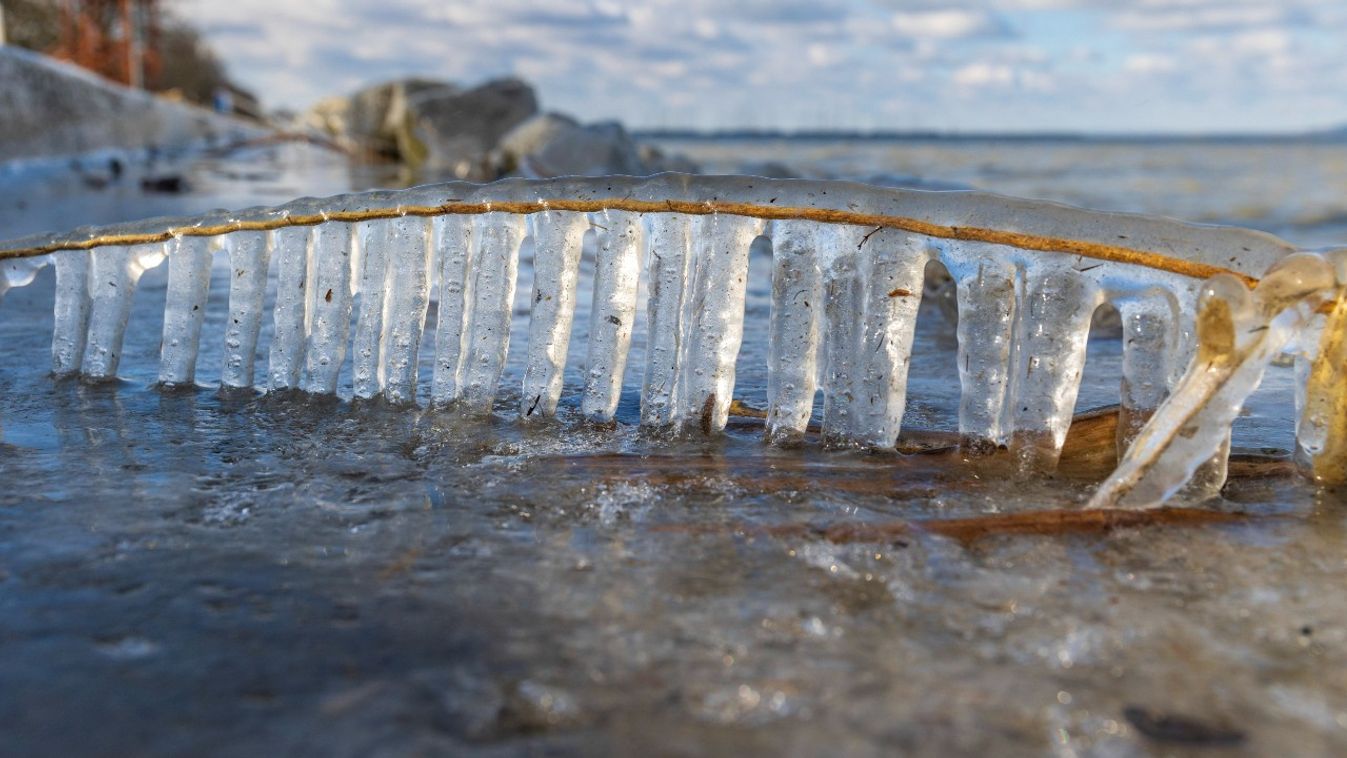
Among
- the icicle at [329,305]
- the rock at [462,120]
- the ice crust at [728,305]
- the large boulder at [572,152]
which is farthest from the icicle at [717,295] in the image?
the rock at [462,120]

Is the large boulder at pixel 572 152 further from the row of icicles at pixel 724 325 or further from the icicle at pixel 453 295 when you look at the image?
the icicle at pixel 453 295

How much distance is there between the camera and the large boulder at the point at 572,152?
1152 cm

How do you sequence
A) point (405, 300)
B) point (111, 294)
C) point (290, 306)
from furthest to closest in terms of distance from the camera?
point (111, 294)
point (290, 306)
point (405, 300)

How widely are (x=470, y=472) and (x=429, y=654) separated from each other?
0.78 meters

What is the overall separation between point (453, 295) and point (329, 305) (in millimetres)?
340

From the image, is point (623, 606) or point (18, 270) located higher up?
point (18, 270)

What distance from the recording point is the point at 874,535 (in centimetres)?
179

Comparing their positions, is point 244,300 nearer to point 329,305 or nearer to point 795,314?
point 329,305

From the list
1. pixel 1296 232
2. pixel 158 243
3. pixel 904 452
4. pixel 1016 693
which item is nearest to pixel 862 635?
pixel 1016 693

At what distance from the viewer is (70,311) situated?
288cm

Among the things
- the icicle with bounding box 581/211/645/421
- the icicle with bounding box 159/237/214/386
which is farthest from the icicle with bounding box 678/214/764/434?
the icicle with bounding box 159/237/214/386

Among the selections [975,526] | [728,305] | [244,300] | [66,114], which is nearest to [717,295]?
[728,305]

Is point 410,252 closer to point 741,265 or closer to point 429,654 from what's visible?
point 741,265

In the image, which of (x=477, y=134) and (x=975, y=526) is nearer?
→ (x=975, y=526)
